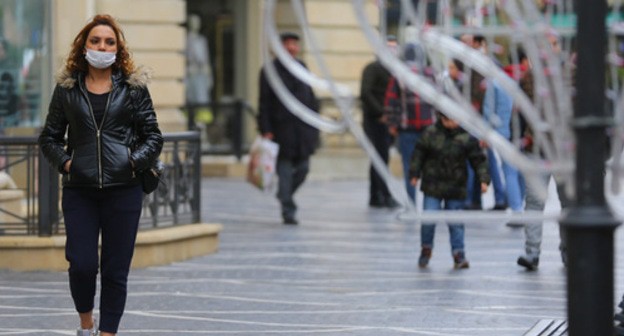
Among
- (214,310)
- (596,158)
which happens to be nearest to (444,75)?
(596,158)

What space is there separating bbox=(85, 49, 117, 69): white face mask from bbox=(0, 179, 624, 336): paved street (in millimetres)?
2004

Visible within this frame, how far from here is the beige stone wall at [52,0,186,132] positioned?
24.3 m

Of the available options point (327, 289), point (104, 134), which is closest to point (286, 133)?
point (327, 289)

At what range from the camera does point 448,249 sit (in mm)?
15883

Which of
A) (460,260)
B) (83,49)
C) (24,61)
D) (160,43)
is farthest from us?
(160,43)

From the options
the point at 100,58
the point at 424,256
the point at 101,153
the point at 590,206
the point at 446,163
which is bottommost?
the point at 424,256

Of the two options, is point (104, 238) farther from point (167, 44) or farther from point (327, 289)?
point (167, 44)

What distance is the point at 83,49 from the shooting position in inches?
357

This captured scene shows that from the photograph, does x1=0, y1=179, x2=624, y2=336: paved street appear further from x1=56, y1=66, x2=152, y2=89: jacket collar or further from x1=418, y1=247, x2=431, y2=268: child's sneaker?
x1=56, y1=66, x2=152, y2=89: jacket collar

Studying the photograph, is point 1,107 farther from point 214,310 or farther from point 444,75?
point 444,75

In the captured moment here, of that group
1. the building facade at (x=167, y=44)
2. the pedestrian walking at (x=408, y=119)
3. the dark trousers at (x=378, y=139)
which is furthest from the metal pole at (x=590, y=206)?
the dark trousers at (x=378, y=139)

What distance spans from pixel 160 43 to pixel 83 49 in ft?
51.4

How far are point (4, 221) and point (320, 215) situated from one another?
22.5 feet

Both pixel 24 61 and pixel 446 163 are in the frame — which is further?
pixel 24 61
